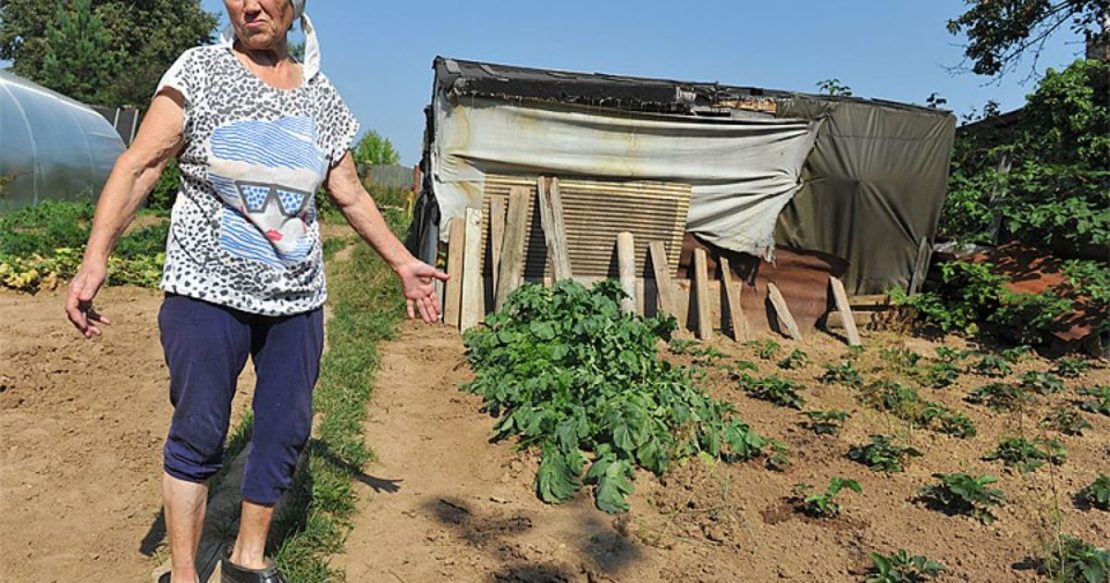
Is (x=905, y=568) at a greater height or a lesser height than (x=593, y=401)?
lesser

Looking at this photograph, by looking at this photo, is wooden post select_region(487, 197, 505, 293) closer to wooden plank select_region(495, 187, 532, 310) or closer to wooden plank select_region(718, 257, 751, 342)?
wooden plank select_region(495, 187, 532, 310)

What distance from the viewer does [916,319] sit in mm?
8555

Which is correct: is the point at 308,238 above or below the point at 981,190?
below

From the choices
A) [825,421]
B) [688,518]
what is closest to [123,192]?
[688,518]

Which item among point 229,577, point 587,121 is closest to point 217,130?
point 229,577

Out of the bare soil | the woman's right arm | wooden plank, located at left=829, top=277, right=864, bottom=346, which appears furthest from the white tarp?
the woman's right arm

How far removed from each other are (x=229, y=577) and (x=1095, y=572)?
8.72 ft

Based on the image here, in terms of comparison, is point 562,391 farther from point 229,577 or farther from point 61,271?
point 61,271

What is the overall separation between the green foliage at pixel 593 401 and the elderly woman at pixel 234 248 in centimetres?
146

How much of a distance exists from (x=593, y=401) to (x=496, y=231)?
11.3ft

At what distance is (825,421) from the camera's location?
4.52 m

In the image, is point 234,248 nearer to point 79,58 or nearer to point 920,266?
point 920,266

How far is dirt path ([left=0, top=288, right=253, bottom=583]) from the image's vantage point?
2551 millimetres

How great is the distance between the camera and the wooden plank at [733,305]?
7699 millimetres
